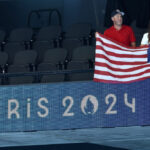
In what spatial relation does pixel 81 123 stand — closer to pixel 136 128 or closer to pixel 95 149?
pixel 136 128

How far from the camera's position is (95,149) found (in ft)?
28.6

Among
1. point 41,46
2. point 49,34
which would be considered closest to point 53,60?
point 41,46

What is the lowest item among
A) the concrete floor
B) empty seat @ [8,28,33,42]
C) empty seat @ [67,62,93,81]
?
the concrete floor

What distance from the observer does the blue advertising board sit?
438 inches

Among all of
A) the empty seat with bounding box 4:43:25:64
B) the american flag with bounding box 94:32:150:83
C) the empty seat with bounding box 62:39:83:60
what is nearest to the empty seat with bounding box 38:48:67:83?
the empty seat with bounding box 62:39:83:60

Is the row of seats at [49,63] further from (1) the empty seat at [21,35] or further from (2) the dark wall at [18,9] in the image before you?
(2) the dark wall at [18,9]

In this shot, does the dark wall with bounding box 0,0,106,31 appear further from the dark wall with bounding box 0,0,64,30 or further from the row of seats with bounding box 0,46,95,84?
the row of seats with bounding box 0,46,95,84

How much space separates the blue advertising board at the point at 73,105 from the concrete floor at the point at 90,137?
16 cm

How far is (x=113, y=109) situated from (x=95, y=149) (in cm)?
249

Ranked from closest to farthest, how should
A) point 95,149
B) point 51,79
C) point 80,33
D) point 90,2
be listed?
1. point 95,149
2. point 51,79
3. point 80,33
4. point 90,2

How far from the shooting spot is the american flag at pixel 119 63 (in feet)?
36.0

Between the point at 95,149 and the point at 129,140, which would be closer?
the point at 95,149

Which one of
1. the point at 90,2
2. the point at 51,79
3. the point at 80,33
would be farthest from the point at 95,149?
the point at 90,2

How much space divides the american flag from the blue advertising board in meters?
0.18
